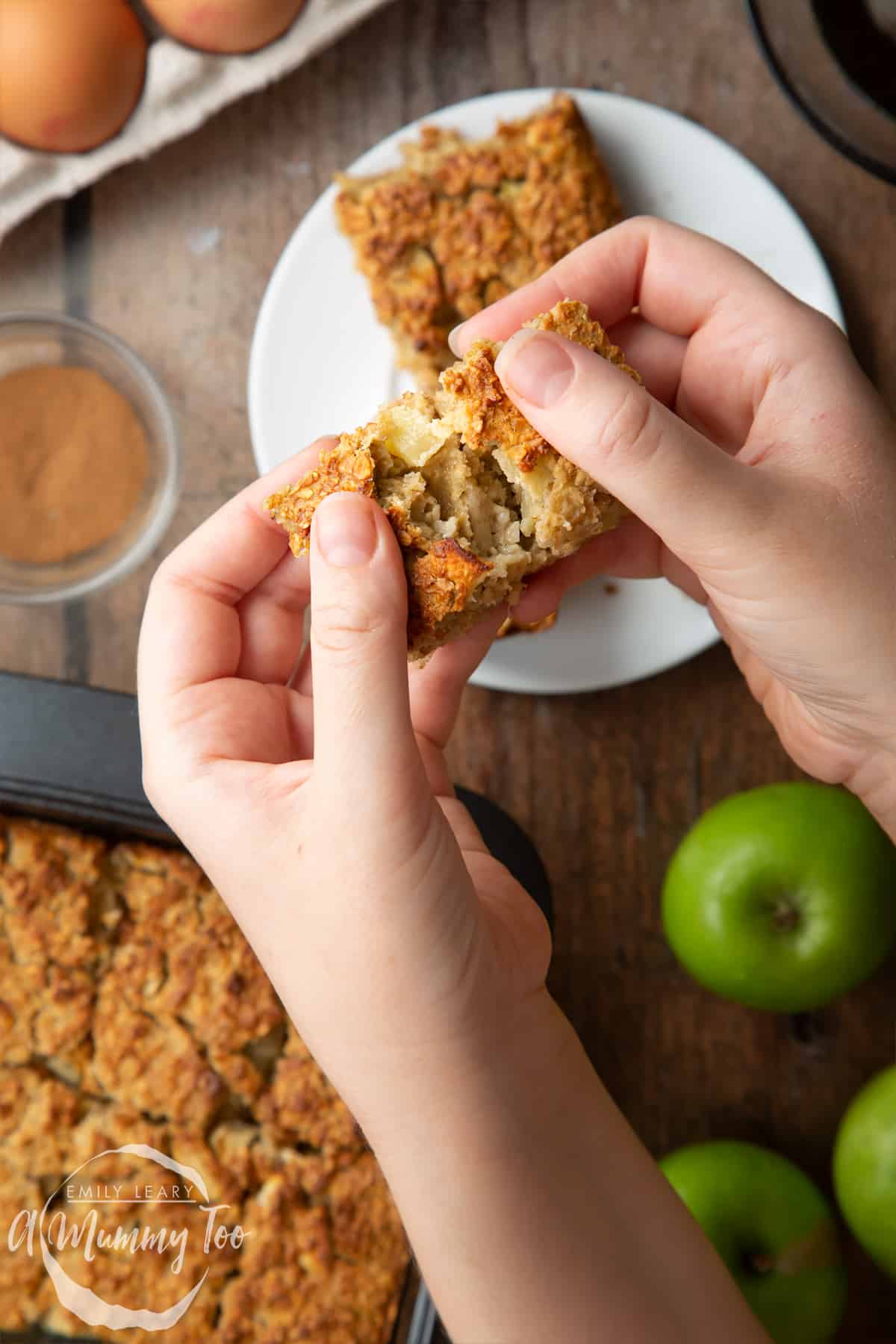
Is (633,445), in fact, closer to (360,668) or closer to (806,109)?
(360,668)

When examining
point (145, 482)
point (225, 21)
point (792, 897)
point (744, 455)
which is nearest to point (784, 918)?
point (792, 897)

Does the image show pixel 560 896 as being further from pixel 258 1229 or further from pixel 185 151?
pixel 185 151

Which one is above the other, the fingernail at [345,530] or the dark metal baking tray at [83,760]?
the fingernail at [345,530]

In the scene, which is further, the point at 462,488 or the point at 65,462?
the point at 65,462

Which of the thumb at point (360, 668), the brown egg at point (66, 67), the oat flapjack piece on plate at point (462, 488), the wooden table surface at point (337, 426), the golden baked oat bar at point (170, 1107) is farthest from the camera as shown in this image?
the wooden table surface at point (337, 426)

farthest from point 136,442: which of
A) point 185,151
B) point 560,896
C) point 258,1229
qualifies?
point 258,1229

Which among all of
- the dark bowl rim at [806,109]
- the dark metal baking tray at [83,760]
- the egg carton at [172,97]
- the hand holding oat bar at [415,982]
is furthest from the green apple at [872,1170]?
the egg carton at [172,97]

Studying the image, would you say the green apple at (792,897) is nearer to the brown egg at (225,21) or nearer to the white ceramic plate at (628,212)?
the white ceramic plate at (628,212)
